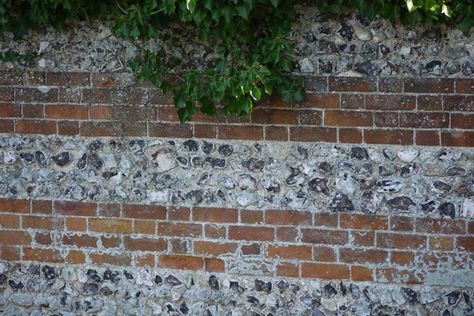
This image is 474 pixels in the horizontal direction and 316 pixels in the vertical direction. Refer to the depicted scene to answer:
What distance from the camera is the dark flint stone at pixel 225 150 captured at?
3.87 meters

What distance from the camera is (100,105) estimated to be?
4.01m

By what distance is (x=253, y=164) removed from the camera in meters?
3.84

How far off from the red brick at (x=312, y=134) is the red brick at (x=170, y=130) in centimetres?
60

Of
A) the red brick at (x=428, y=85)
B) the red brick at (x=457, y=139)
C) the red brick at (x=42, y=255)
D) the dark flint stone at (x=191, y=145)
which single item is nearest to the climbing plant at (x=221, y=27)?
the dark flint stone at (x=191, y=145)

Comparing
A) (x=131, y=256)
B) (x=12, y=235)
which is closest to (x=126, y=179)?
(x=131, y=256)

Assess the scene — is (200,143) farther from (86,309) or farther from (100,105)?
(86,309)

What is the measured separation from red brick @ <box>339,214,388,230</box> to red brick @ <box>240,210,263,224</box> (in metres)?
0.46

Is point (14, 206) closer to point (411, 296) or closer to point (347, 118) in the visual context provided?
point (347, 118)

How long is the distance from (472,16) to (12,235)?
293cm

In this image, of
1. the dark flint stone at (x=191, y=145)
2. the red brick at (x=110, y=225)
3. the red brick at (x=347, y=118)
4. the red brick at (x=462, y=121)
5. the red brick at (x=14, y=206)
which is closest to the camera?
the red brick at (x=462, y=121)

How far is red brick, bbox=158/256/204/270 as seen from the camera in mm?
3939

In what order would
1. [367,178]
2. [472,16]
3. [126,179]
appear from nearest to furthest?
[472,16] → [367,178] → [126,179]

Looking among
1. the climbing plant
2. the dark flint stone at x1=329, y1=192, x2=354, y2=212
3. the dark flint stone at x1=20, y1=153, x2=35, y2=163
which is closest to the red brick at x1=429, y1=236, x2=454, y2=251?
the dark flint stone at x1=329, y1=192, x2=354, y2=212

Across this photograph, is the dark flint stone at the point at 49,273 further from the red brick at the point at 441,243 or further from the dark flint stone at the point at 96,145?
the red brick at the point at 441,243
